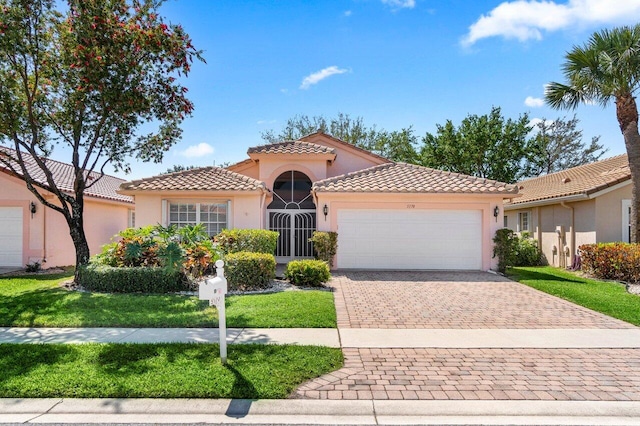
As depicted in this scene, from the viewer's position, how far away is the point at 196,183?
1548 centimetres

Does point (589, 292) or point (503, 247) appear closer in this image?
point (589, 292)

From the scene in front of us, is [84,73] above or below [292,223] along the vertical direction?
above

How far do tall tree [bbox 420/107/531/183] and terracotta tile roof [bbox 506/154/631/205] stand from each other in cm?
670

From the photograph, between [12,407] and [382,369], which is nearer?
[12,407]

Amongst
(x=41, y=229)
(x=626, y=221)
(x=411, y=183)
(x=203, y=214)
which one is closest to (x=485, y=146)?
(x=626, y=221)

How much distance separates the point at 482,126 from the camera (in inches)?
1157

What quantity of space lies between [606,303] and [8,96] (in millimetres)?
17191

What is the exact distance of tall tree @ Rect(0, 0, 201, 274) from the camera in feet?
33.7

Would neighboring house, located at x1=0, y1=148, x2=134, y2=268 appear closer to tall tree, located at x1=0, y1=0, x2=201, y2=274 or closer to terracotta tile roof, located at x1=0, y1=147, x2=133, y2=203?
terracotta tile roof, located at x1=0, y1=147, x2=133, y2=203

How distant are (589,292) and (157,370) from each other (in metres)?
11.5

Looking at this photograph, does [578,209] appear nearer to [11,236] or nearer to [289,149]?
[289,149]

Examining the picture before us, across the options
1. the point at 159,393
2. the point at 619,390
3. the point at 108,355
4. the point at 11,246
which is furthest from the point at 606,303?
the point at 11,246

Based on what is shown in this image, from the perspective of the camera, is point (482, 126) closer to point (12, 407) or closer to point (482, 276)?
point (482, 276)

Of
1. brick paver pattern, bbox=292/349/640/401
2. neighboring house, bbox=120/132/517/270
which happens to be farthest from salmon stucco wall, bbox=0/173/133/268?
brick paver pattern, bbox=292/349/640/401
